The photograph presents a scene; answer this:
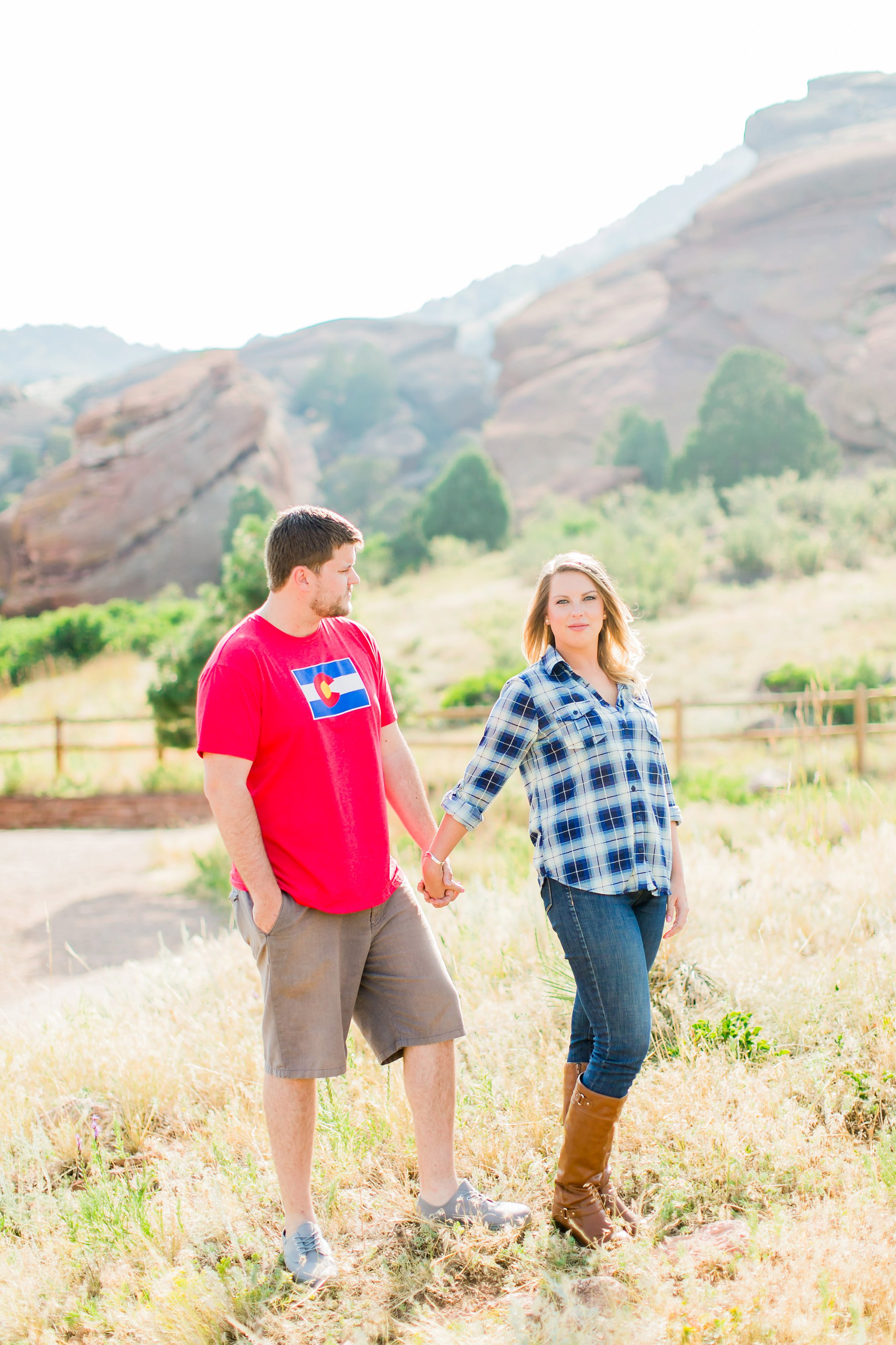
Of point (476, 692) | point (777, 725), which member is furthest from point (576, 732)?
point (476, 692)

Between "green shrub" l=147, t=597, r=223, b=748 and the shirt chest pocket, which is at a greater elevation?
the shirt chest pocket

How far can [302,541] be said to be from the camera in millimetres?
2459

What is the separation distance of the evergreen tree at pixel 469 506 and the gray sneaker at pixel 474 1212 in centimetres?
3497

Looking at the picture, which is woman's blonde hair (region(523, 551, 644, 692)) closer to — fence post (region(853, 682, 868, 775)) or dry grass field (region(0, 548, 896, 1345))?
dry grass field (region(0, 548, 896, 1345))

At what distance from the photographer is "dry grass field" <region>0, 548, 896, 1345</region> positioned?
6.88 feet

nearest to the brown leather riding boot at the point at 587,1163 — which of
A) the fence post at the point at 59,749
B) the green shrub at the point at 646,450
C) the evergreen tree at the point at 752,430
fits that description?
the fence post at the point at 59,749

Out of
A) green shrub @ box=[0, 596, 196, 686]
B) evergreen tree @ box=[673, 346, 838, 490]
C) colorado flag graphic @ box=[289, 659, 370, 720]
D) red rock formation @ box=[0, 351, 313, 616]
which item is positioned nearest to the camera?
colorado flag graphic @ box=[289, 659, 370, 720]

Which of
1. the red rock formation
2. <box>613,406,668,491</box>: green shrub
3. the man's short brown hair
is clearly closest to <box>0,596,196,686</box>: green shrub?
the red rock formation

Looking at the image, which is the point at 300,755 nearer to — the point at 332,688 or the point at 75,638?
the point at 332,688

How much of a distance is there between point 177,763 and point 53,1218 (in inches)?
399

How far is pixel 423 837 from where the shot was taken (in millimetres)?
2723

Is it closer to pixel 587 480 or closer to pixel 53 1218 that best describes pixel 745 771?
pixel 53 1218

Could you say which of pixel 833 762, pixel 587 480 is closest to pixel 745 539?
pixel 833 762

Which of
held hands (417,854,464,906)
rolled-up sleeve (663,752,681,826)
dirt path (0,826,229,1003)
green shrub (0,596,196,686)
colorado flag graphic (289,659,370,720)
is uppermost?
colorado flag graphic (289,659,370,720)
